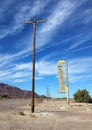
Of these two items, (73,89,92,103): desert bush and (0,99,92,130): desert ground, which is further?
(73,89,92,103): desert bush

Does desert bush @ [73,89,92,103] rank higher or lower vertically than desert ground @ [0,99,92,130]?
higher

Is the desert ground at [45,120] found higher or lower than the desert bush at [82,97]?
lower

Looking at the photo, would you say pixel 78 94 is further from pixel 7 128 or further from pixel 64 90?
pixel 7 128

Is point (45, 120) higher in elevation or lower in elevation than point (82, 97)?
lower

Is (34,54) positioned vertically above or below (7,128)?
above

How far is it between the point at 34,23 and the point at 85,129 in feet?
58.9

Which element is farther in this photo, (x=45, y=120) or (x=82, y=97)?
(x=82, y=97)

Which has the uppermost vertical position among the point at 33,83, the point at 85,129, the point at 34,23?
the point at 34,23

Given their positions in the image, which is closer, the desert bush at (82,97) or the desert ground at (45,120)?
the desert ground at (45,120)

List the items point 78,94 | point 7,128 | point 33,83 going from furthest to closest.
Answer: point 78,94
point 33,83
point 7,128

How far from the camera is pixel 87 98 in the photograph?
6775cm

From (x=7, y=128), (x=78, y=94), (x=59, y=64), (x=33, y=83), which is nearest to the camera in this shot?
(x=7, y=128)

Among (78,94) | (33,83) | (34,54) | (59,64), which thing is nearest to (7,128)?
(33,83)

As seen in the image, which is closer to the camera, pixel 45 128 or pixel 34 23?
pixel 45 128
